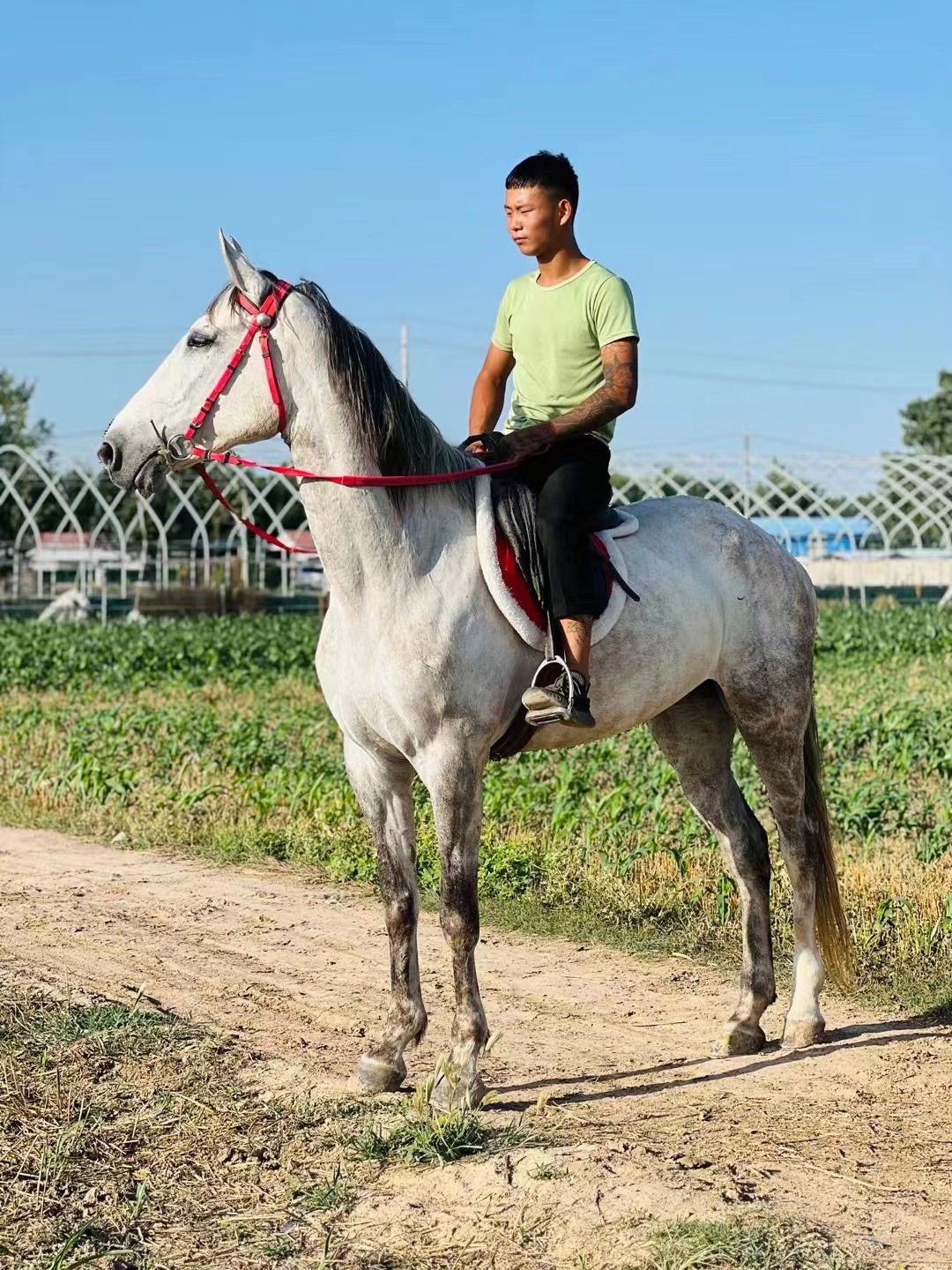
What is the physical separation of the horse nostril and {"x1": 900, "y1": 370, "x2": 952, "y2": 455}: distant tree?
89.1 m

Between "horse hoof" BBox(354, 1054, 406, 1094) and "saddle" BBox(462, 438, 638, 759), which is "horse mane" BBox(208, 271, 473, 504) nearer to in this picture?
"saddle" BBox(462, 438, 638, 759)

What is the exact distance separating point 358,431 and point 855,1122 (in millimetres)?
2816

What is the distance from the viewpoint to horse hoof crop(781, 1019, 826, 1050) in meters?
5.91

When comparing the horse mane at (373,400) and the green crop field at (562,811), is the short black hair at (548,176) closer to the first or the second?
the horse mane at (373,400)

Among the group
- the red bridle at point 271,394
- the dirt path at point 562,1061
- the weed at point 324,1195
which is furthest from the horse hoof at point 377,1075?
the red bridle at point 271,394

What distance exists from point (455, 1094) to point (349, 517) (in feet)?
6.42

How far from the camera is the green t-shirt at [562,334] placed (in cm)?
530

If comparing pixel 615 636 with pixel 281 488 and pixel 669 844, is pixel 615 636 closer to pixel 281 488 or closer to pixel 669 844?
pixel 669 844

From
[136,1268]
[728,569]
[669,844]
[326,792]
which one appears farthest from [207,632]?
[136,1268]

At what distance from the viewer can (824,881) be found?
6.30 metres

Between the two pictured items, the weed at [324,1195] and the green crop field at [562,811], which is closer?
the weed at [324,1195]

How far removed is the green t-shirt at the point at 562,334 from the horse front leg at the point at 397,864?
4.40 feet

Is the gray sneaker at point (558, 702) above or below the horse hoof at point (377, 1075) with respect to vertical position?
above

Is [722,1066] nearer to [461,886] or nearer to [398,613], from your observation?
[461,886]
